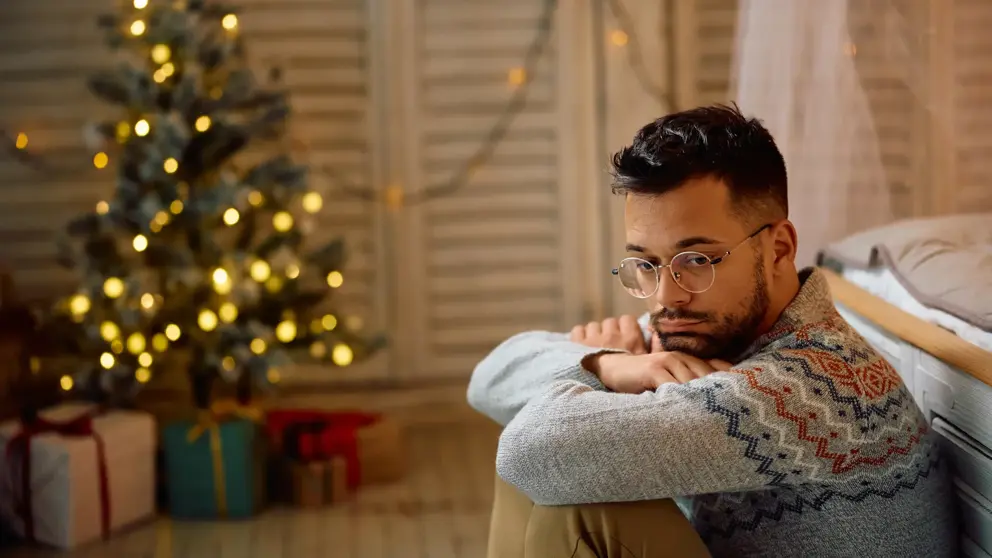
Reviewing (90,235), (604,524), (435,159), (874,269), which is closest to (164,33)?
(90,235)

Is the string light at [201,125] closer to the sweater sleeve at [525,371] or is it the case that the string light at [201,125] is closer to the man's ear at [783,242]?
the sweater sleeve at [525,371]

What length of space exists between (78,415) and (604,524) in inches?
73.5

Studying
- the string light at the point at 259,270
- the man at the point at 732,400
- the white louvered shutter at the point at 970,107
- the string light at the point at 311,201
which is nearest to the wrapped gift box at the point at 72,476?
the string light at the point at 259,270

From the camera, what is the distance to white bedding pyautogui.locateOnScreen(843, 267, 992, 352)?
5.12 ft

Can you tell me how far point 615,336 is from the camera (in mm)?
1591

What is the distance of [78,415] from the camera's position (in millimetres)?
2637

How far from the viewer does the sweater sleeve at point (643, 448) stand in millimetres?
1152

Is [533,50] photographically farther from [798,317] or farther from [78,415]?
[798,317]

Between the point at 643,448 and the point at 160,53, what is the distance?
1999 millimetres

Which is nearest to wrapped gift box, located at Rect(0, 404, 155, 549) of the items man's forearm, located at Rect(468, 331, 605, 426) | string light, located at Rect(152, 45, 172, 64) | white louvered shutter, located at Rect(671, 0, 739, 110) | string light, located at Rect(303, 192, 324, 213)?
string light, located at Rect(303, 192, 324, 213)

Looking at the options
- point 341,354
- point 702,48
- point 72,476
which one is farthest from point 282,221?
point 702,48

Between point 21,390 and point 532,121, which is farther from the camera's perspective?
point 532,121

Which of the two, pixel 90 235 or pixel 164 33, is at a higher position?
pixel 164 33

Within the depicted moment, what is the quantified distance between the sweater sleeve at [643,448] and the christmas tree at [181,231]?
5.24ft
